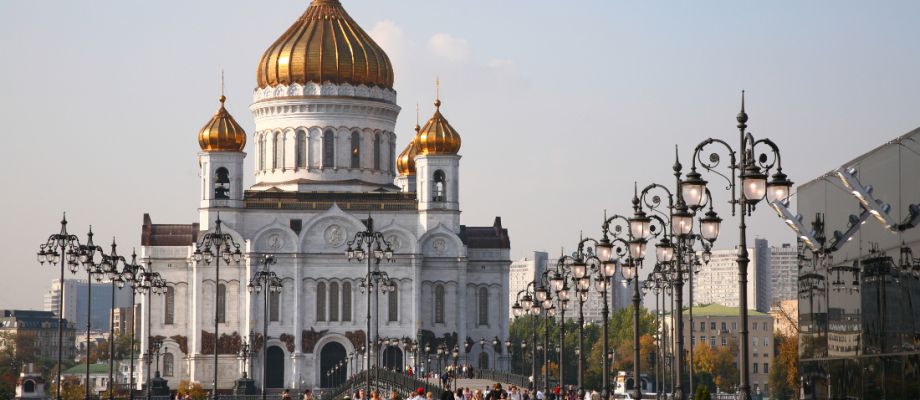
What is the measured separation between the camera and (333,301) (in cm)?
9150

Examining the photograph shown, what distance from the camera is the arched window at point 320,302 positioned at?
91312mm

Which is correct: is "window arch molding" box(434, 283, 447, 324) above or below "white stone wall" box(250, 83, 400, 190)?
below

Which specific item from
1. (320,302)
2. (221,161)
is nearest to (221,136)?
(221,161)

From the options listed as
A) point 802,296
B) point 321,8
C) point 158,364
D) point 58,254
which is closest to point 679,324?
point 802,296

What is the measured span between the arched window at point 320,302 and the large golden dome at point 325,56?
1036 centimetres

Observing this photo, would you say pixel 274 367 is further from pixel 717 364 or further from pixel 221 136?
pixel 717 364

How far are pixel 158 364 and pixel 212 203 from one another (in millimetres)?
8091

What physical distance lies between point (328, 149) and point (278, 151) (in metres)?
2.52

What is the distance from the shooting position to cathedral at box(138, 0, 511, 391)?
3565 inches

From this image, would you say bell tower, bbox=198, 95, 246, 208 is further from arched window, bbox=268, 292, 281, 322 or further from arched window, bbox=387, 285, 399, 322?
arched window, bbox=387, 285, 399, 322

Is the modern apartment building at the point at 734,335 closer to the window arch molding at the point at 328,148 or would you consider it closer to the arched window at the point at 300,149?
the window arch molding at the point at 328,148

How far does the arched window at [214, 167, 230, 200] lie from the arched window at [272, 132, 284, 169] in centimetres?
347

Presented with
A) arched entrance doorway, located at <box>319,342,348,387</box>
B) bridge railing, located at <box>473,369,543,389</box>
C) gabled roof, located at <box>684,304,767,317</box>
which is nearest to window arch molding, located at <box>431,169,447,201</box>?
arched entrance doorway, located at <box>319,342,348,387</box>

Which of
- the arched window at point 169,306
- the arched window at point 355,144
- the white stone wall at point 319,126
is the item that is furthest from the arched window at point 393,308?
the arched window at point 169,306
